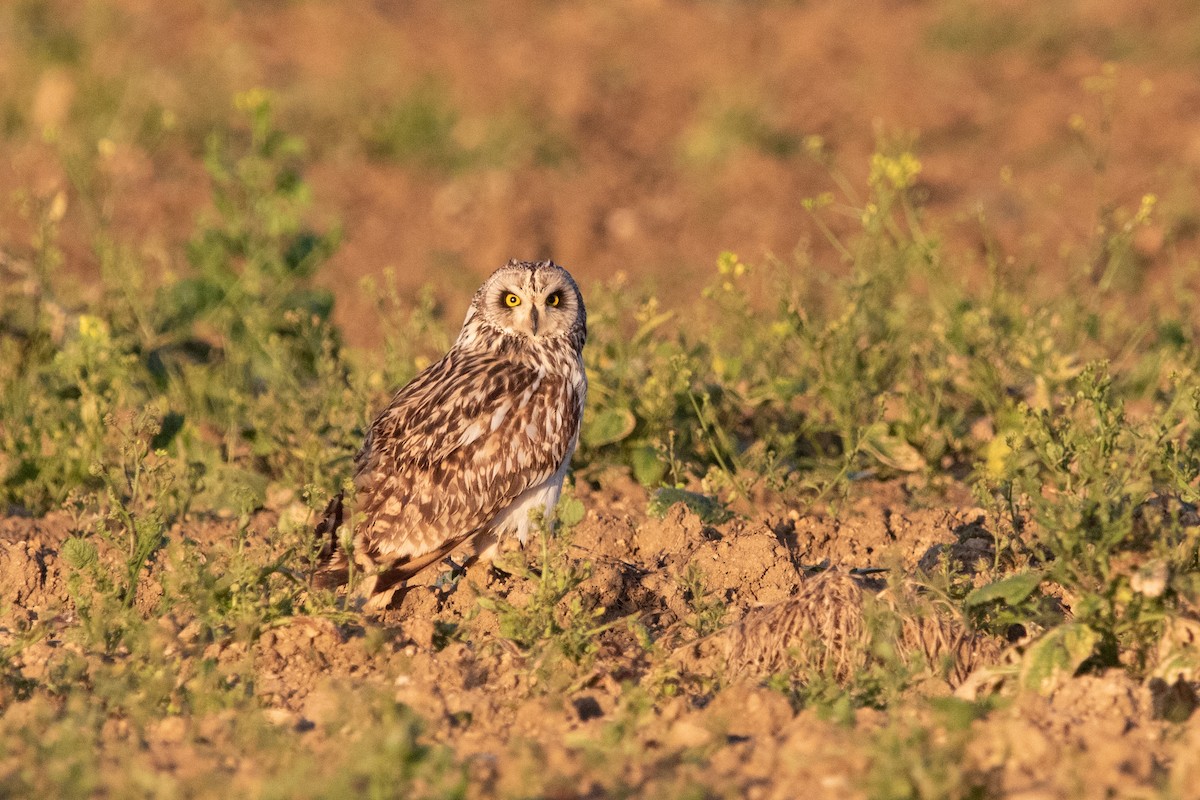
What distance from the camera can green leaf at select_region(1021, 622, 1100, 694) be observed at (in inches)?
191

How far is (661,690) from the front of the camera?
5.02 meters

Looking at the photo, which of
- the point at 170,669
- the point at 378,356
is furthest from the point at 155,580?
the point at 378,356

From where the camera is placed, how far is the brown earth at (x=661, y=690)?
4273 millimetres

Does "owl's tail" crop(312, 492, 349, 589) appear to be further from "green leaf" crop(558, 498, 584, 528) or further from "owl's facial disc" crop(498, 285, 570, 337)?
"owl's facial disc" crop(498, 285, 570, 337)

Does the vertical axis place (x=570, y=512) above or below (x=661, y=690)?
above

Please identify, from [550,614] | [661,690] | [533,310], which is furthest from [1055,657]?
[533,310]

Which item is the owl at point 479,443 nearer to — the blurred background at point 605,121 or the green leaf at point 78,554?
the green leaf at point 78,554

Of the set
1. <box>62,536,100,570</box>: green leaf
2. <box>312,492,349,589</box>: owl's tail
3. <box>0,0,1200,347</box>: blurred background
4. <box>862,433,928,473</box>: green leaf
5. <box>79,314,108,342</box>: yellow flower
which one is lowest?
<box>312,492,349,589</box>: owl's tail

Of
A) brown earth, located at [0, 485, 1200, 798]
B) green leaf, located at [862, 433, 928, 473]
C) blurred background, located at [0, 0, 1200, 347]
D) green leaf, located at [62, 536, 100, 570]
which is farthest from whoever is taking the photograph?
blurred background, located at [0, 0, 1200, 347]

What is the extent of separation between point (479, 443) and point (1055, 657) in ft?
7.77

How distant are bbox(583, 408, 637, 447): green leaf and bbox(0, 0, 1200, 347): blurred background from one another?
3.58 meters

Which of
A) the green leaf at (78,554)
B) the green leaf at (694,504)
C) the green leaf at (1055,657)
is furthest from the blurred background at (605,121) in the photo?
the green leaf at (1055,657)

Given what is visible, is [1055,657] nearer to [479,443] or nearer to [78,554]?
[479,443]

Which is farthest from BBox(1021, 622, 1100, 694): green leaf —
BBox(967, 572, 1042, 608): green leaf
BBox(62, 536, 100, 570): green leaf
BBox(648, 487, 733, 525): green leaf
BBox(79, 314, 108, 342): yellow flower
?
BBox(79, 314, 108, 342): yellow flower
